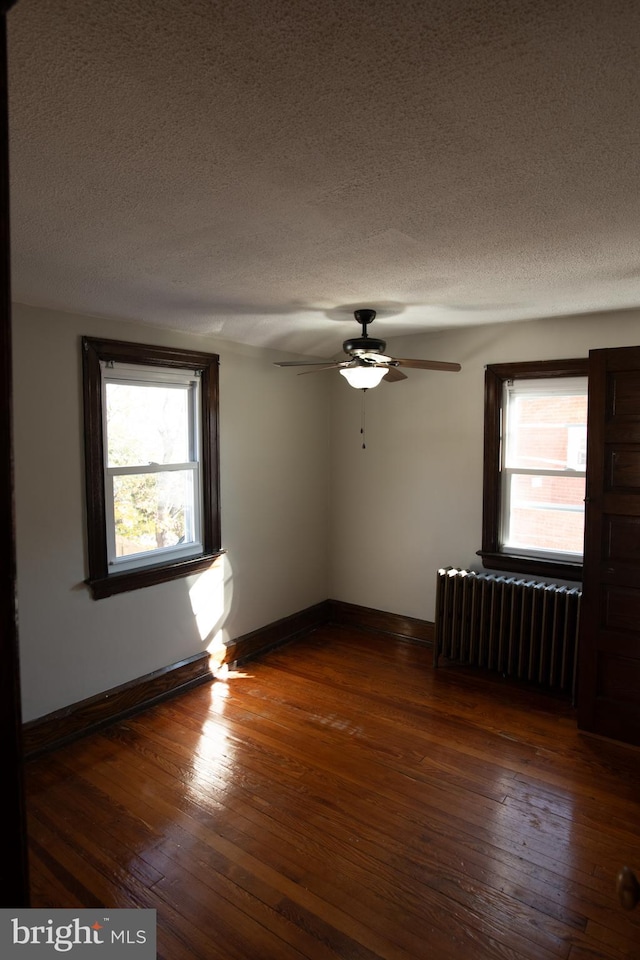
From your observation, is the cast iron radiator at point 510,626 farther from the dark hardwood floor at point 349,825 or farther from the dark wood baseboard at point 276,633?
the dark wood baseboard at point 276,633

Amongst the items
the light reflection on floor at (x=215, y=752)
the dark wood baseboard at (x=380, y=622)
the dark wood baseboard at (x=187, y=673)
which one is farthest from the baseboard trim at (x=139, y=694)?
the dark wood baseboard at (x=380, y=622)

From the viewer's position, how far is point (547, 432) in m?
4.03

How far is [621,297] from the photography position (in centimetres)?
325

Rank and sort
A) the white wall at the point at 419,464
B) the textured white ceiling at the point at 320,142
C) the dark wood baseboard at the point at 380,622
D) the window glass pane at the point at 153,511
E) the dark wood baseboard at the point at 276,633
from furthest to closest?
the dark wood baseboard at the point at 380,622
the dark wood baseboard at the point at 276,633
the white wall at the point at 419,464
the window glass pane at the point at 153,511
the textured white ceiling at the point at 320,142

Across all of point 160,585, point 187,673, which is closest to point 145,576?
point 160,585

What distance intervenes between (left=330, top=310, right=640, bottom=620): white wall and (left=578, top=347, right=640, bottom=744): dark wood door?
2.36ft

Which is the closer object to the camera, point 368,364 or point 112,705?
point 368,364

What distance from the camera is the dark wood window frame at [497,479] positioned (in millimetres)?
3953

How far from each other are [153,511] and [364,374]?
1.68 metres

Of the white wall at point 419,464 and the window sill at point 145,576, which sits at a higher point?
the white wall at point 419,464

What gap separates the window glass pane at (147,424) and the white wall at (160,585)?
0.28 m

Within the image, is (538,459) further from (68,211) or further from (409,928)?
(68,211)

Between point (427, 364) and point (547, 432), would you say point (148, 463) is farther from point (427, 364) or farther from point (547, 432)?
point (547, 432)

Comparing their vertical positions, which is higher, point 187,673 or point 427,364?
point 427,364
